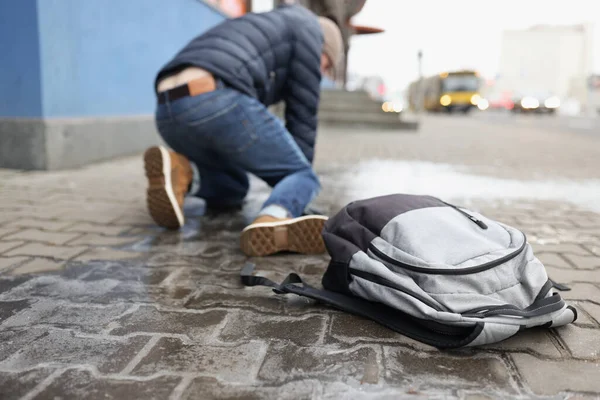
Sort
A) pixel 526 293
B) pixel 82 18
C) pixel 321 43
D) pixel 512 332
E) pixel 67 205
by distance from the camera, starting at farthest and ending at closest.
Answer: pixel 82 18 < pixel 67 205 < pixel 321 43 < pixel 526 293 < pixel 512 332

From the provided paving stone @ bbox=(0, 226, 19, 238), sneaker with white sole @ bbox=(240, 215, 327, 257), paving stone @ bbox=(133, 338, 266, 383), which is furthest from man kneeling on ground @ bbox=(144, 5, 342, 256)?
paving stone @ bbox=(133, 338, 266, 383)

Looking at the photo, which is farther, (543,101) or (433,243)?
(543,101)

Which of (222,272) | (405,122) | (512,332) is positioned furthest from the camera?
(405,122)

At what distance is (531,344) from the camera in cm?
163

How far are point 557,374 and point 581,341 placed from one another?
0.26m

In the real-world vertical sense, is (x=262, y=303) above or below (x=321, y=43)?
below

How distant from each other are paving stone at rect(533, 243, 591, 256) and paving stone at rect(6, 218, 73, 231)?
250 centimetres

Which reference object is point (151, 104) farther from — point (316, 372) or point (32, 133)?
point (316, 372)

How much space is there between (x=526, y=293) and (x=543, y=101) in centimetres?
3612

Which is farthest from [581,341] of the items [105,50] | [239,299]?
[105,50]

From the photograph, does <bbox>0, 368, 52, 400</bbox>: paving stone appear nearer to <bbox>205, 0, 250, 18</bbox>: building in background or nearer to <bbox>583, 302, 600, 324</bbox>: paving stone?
Answer: <bbox>583, 302, 600, 324</bbox>: paving stone

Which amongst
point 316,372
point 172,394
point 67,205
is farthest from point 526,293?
point 67,205

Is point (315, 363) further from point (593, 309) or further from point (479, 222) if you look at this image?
point (593, 309)

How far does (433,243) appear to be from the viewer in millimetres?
1714
